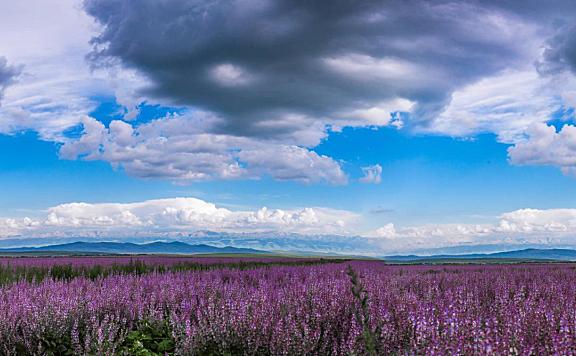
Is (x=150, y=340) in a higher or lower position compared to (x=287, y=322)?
lower

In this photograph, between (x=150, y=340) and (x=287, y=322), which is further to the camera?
(x=150, y=340)

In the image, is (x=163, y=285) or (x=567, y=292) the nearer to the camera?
(x=567, y=292)

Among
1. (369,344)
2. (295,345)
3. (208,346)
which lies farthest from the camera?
(208,346)

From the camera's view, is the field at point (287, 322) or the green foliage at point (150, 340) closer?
the field at point (287, 322)

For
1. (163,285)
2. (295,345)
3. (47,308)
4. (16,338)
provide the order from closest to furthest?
(295,345) < (16,338) < (47,308) < (163,285)

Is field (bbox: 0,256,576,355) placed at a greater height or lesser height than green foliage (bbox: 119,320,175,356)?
greater

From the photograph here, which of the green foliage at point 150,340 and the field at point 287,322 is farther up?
the field at point 287,322

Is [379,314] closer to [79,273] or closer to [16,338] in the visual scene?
[16,338]

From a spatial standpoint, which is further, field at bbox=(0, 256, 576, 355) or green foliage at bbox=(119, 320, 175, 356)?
green foliage at bbox=(119, 320, 175, 356)

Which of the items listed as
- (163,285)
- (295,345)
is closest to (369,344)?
(295,345)

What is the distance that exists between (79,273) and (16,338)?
31.9ft

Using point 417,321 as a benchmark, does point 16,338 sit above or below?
below

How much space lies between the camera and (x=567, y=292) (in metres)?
7.85

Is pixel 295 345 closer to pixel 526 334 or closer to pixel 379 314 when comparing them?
pixel 379 314
